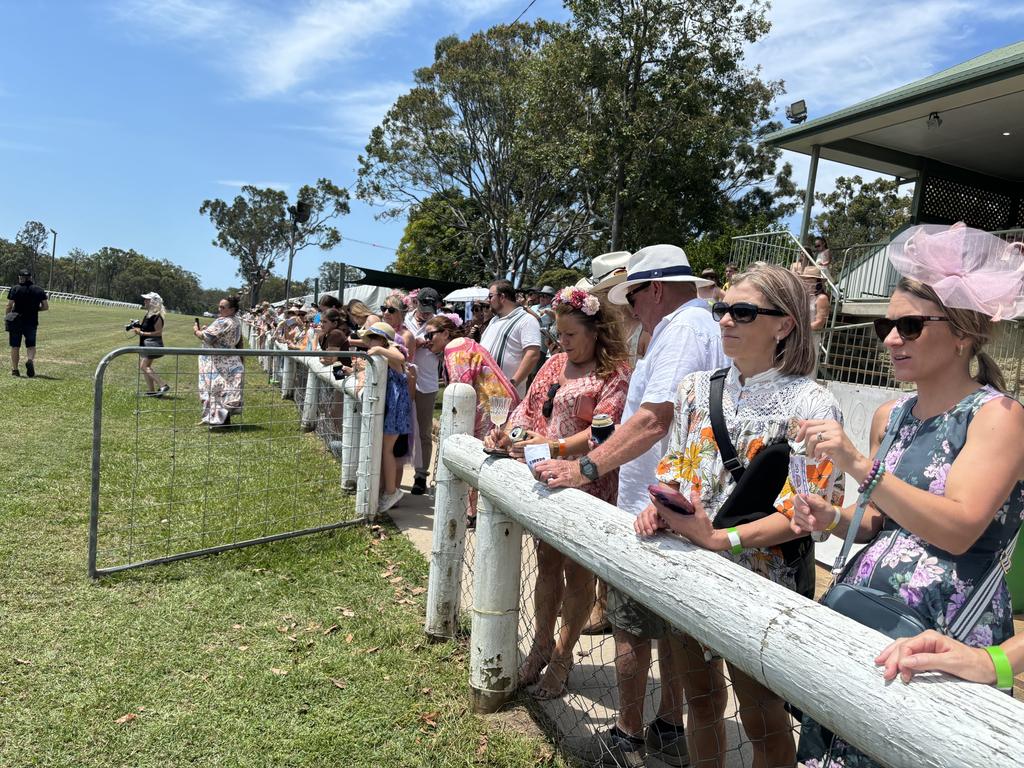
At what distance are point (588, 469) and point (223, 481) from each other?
16.2ft

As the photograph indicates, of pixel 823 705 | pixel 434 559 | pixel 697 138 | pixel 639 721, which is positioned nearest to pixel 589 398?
pixel 434 559

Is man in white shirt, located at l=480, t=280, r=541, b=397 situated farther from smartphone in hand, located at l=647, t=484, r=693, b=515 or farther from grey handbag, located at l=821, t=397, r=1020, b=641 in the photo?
grey handbag, located at l=821, t=397, r=1020, b=641

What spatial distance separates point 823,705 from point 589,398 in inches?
77.6

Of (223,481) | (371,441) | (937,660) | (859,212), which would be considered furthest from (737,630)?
(859,212)

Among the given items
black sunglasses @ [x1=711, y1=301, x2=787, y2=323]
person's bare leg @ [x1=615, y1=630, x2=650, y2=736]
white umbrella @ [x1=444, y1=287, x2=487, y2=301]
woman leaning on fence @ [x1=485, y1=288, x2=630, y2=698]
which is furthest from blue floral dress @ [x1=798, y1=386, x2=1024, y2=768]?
white umbrella @ [x1=444, y1=287, x2=487, y2=301]

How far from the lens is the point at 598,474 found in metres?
2.44

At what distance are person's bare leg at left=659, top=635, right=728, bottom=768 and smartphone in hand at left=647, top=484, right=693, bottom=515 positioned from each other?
0.65 meters

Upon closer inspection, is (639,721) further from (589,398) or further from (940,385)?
(940,385)

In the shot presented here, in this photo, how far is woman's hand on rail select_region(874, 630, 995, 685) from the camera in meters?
1.16

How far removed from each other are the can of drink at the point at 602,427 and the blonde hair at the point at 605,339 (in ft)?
1.66

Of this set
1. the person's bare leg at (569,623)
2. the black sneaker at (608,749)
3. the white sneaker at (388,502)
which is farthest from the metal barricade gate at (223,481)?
the black sneaker at (608,749)

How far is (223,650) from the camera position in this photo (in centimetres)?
348

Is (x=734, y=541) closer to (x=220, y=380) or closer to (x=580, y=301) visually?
(x=580, y=301)

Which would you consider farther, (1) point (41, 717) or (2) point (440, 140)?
(2) point (440, 140)
